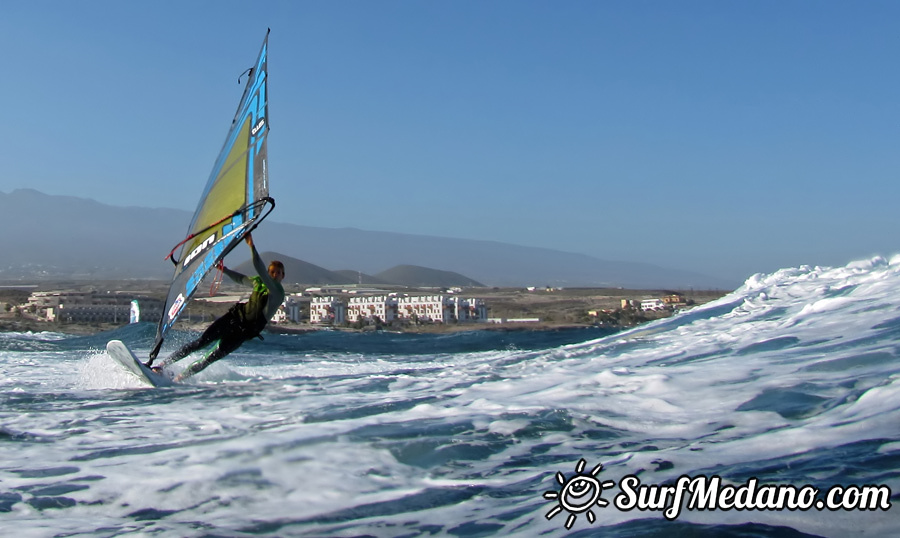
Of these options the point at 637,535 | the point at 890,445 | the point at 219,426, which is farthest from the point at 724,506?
Result: the point at 219,426

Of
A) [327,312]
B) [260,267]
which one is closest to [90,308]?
[327,312]

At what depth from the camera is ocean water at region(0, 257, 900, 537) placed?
2.93m

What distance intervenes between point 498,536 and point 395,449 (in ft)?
4.65

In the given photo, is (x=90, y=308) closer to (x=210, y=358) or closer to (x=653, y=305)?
(x=653, y=305)

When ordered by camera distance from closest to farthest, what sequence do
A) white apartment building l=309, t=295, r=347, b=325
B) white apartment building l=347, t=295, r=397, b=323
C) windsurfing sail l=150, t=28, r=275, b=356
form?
1. windsurfing sail l=150, t=28, r=275, b=356
2. white apartment building l=309, t=295, r=347, b=325
3. white apartment building l=347, t=295, r=397, b=323

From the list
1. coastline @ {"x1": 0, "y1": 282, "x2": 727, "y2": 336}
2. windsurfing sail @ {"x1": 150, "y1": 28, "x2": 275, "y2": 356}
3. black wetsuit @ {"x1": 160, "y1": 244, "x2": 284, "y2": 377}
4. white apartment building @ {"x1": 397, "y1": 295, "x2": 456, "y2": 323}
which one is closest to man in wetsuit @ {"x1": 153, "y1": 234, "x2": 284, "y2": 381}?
black wetsuit @ {"x1": 160, "y1": 244, "x2": 284, "y2": 377}


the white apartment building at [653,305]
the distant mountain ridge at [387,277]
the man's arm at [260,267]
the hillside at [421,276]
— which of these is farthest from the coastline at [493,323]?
the hillside at [421,276]

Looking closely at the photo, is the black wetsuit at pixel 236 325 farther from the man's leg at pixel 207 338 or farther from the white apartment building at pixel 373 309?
the white apartment building at pixel 373 309

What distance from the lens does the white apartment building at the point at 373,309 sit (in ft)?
82.4

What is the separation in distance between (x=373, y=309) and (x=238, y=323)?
1799cm

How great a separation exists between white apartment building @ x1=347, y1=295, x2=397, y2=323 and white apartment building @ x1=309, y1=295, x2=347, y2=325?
36 centimetres
